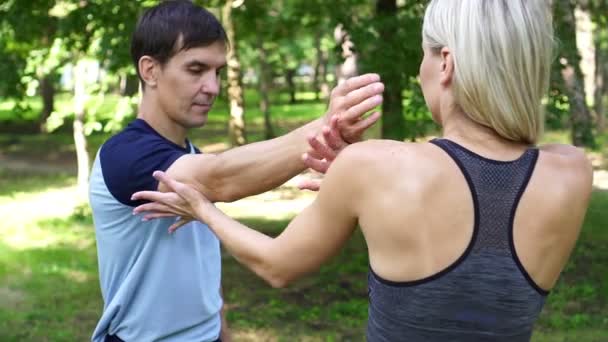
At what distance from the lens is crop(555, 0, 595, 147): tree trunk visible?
880 centimetres

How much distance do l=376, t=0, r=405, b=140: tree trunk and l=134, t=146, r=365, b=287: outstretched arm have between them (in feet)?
20.8

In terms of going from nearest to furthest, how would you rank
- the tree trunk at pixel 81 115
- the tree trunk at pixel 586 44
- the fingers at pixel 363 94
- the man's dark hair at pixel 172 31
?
1. the fingers at pixel 363 94
2. the man's dark hair at pixel 172 31
3. the tree trunk at pixel 586 44
4. the tree trunk at pixel 81 115

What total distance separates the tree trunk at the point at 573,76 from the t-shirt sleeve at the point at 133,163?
6688 millimetres

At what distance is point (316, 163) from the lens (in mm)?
2469

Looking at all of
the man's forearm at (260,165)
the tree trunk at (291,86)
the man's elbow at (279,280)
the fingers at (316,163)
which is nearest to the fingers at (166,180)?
the man's forearm at (260,165)

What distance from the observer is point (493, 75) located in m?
1.84

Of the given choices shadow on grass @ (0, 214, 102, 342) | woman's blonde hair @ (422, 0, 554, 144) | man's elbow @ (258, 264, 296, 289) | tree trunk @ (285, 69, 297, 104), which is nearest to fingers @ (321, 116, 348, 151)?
man's elbow @ (258, 264, 296, 289)

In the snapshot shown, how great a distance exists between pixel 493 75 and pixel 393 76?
676 centimetres

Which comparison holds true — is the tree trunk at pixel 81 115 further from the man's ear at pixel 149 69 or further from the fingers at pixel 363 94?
the fingers at pixel 363 94

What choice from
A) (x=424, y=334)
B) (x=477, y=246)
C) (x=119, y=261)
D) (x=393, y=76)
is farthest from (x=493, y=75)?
(x=393, y=76)

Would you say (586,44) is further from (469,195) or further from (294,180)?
(469,195)

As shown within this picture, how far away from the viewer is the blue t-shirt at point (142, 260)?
106 inches

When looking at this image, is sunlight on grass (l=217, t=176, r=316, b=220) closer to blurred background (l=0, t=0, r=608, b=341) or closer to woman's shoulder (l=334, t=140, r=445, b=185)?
blurred background (l=0, t=0, r=608, b=341)

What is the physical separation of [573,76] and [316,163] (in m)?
7.34
